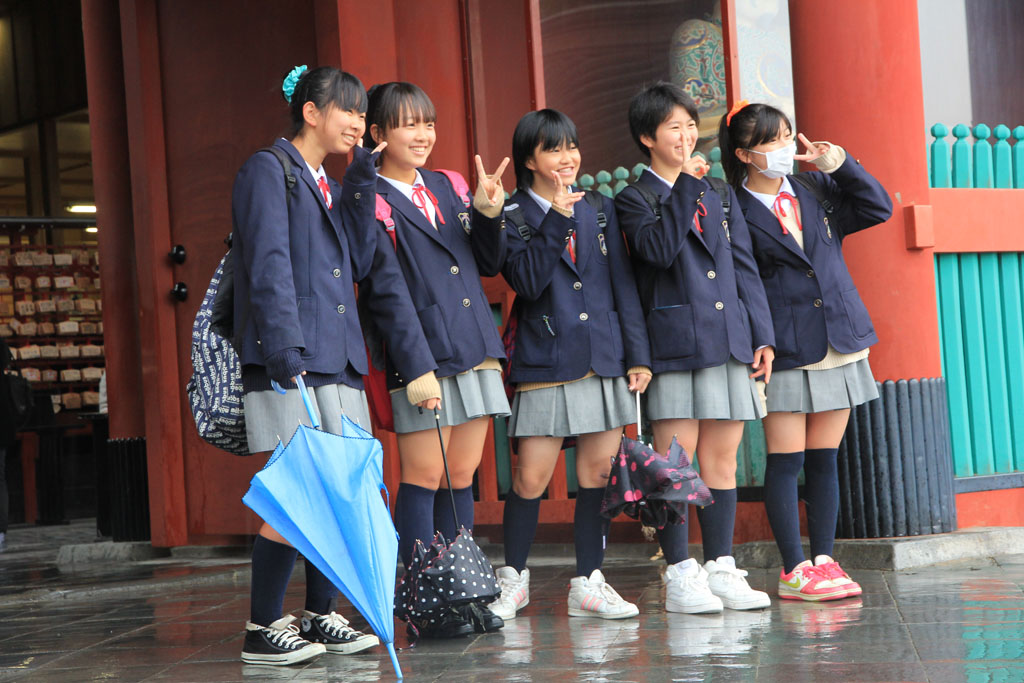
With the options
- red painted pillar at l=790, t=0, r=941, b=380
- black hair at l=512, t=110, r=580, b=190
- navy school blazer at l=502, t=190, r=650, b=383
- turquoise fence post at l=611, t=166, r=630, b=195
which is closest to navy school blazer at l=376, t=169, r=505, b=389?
navy school blazer at l=502, t=190, r=650, b=383

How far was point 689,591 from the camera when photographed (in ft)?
12.5

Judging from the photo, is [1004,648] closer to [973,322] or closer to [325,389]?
[325,389]

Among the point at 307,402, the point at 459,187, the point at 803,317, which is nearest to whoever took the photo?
the point at 307,402

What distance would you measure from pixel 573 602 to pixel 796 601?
742 mm

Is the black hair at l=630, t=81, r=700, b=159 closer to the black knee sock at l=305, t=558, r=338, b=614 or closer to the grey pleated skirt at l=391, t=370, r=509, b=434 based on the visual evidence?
the grey pleated skirt at l=391, t=370, r=509, b=434

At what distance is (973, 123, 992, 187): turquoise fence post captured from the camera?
16.8 ft

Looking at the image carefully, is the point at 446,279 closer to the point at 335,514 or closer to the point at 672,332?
the point at 672,332

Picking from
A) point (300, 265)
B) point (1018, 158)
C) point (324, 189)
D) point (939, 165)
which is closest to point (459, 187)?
point (324, 189)

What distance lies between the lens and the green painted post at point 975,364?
5020 millimetres

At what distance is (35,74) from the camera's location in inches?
521

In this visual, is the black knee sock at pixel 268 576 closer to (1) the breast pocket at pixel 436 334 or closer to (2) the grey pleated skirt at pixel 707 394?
(1) the breast pocket at pixel 436 334

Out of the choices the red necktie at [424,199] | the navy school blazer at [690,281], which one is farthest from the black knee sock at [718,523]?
the red necktie at [424,199]

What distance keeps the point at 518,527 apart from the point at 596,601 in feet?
1.21

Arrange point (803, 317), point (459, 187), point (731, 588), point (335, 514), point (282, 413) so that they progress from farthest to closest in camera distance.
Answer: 1. point (803, 317)
2. point (459, 187)
3. point (731, 588)
4. point (282, 413)
5. point (335, 514)
